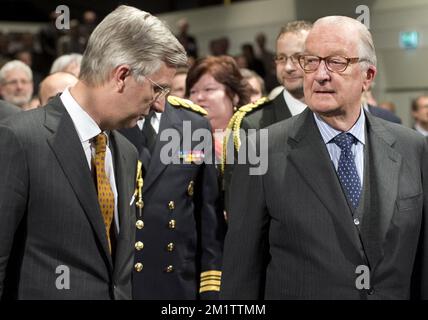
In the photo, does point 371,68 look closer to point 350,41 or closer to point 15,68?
point 350,41

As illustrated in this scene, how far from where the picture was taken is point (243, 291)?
2441 mm

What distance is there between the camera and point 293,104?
350cm

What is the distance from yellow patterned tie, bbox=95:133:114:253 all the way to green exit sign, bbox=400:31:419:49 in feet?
24.1

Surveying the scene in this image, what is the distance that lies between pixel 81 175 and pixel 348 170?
0.82m

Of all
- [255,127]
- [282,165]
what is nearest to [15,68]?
[255,127]

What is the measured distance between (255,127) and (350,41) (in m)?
1.10

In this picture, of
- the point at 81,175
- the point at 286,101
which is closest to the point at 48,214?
the point at 81,175

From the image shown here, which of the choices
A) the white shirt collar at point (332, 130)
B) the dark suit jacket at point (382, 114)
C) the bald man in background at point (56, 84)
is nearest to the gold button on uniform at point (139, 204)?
the white shirt collar at point (332, 130)

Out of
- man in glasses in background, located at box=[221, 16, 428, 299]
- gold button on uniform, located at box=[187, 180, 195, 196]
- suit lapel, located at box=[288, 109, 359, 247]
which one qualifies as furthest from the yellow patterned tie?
gold button on uniform, located at box=[187, 180, 195, 196]

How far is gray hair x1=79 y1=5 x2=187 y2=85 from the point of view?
7.02 ft

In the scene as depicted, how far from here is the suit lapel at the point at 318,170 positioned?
232cm

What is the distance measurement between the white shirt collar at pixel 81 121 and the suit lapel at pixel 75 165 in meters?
0.02

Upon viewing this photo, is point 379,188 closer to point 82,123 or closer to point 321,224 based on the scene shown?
point 321,224

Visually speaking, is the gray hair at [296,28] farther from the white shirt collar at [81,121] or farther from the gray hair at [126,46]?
the white shirt collar at [81,121]
